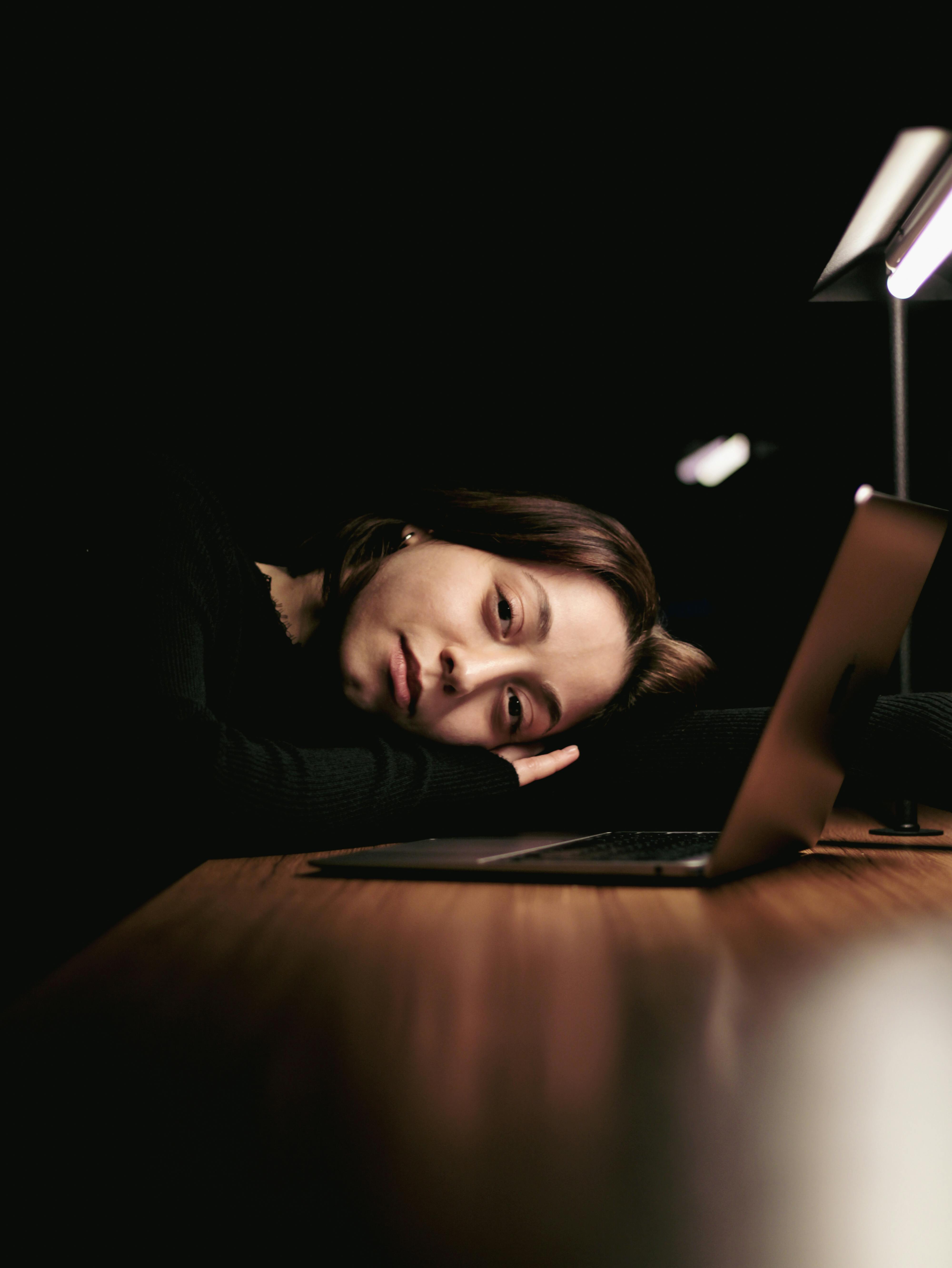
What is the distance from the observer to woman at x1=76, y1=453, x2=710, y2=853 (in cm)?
86

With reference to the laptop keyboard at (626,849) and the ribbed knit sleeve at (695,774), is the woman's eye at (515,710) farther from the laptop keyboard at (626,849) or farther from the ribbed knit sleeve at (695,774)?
the laptop keyboard at (626,849)

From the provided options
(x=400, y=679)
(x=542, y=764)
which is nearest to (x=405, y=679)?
(x=400, y=679)

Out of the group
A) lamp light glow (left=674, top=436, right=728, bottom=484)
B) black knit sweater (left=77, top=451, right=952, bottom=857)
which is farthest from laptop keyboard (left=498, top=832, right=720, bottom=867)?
lamp light glow (left=674, top=436, right=728, bottom=484)

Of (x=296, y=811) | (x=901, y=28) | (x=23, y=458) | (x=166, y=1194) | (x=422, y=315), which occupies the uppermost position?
(x=901, y=28)

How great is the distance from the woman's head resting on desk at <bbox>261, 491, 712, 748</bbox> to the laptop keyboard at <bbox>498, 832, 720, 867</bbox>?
0.31 m

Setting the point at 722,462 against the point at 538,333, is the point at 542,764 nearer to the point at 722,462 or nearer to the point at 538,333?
the point at 722,462

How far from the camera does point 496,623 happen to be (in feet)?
3.71

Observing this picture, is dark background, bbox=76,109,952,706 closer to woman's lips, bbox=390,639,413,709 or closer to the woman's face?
the woman's face

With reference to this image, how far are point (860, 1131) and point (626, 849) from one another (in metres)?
0.48

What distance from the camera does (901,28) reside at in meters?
1.81

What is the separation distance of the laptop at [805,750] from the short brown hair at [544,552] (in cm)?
58

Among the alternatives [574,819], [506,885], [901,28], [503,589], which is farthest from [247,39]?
[506,885]

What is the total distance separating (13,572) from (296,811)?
0.64 m

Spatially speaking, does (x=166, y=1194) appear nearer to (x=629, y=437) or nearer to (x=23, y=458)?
(x=23, y=458)
